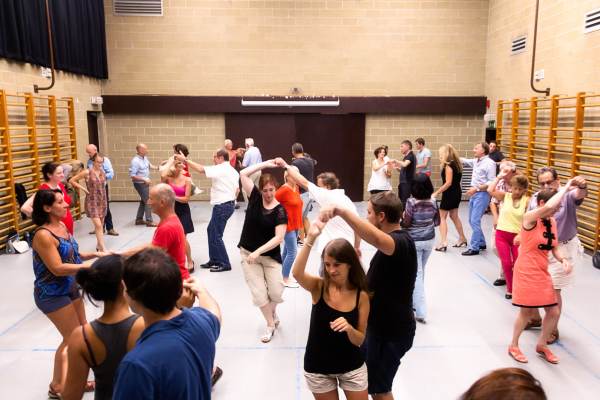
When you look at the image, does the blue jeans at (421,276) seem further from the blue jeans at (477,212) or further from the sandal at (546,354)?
the blue jeans at (477,212)

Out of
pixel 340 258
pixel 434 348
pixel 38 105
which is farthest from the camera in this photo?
pixel 38 105

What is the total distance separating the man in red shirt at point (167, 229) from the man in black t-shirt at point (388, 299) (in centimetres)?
141

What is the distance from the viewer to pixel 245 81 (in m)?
11.6

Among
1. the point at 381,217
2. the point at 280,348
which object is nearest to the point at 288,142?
the point at 280,348

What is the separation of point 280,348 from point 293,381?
1.84 feet

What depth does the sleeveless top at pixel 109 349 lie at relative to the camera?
A: 1954 mm

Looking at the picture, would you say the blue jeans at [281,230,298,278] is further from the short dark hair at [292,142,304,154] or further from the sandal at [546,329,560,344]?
the sandal at [546,329,560,344]

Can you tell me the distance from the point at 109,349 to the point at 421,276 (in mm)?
3350

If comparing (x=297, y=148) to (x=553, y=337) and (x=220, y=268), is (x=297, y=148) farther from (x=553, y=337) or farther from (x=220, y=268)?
(x=553, y=337)

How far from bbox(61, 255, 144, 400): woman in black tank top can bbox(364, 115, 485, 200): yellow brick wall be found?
10.3 meters

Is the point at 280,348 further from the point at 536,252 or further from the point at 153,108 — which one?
the point at 153,108

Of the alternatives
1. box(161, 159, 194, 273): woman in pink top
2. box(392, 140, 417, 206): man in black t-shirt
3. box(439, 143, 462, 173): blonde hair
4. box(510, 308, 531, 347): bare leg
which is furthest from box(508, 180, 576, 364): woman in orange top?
box(392, 140, 417, 206): man in black t-shirt

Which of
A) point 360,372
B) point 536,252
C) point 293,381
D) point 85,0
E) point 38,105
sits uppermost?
point 85,0

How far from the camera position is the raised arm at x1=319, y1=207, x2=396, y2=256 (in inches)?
94.3
